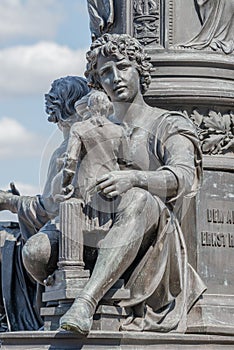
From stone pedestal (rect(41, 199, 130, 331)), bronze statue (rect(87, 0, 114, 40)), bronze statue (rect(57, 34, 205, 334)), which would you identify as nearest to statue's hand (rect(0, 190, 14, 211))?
bronze statue (rect(57, 34, 205, 334))

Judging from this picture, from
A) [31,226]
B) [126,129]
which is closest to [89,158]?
[126,129]

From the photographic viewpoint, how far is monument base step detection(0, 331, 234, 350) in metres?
9.34

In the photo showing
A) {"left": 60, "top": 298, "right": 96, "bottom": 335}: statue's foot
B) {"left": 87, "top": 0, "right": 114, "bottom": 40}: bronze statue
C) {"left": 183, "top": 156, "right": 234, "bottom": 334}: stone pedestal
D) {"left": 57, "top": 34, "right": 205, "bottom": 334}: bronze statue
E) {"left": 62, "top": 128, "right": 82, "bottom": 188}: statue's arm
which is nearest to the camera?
{"left": 60, "top": 298, "right": 96, "bottom": 335}: statue's foot

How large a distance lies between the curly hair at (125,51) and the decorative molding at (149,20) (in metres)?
0.91

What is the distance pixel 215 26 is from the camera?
11.6 m

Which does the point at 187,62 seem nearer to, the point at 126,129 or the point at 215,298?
the point at 126,129

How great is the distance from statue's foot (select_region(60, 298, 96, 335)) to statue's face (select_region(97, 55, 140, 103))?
1.98m

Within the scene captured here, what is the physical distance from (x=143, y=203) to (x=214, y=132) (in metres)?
2.02

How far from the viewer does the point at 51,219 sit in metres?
10.8

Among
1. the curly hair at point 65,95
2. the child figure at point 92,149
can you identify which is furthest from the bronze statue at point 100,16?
the child figure at point 92,149

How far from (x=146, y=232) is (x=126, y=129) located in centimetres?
114

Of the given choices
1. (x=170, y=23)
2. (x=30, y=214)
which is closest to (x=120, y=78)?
(x=170, y=23)

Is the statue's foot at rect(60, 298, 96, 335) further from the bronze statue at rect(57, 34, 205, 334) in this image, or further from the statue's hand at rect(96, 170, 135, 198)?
the statue's hand at rect(96, 170, 135, 198)

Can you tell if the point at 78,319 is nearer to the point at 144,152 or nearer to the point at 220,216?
the point at 144,152
